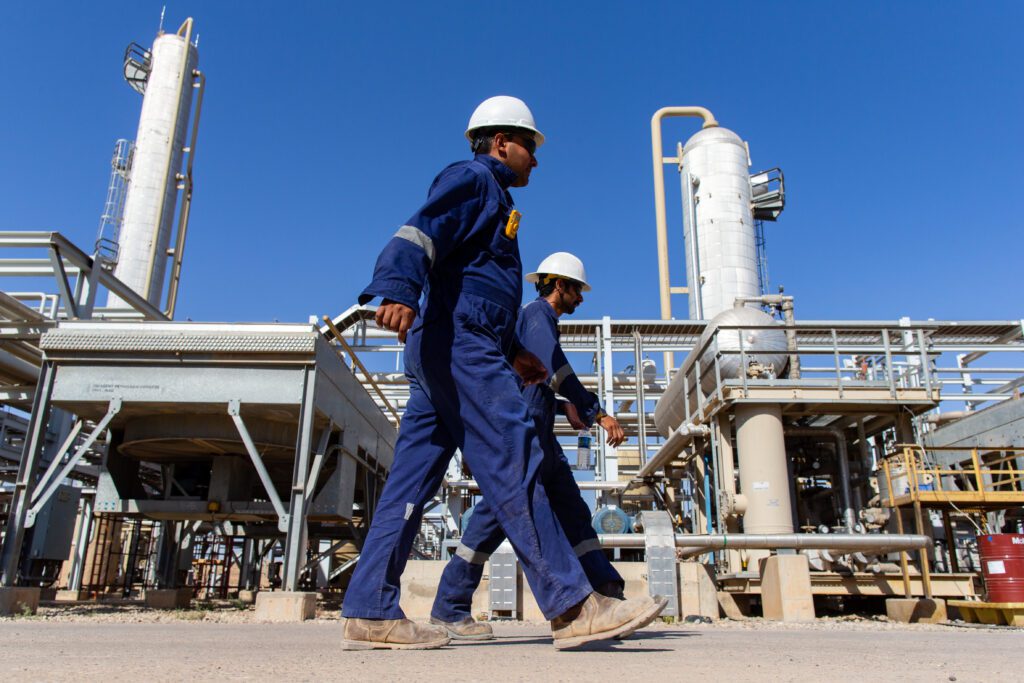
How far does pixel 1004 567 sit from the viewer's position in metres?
7.66

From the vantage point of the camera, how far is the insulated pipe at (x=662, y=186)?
24.2m

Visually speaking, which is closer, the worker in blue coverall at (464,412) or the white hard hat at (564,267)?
the worker in blue coverall at (464,412)

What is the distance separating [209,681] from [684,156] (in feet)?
70.3

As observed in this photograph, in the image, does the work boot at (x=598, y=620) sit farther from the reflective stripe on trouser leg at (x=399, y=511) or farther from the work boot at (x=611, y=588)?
the work boot at (x=611, y=588)

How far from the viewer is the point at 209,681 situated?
1.61 meters

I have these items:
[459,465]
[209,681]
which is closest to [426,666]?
[209,681]

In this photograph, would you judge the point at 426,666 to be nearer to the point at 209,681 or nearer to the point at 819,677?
the point at 209,681

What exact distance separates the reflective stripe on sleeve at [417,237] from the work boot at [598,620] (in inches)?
46.1

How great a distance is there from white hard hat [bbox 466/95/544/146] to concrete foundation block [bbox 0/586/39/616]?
6.41 metres

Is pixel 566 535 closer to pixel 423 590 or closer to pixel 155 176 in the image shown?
pixel 423 590

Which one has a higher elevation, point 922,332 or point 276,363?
point 922,332

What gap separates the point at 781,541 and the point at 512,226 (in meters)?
5.13

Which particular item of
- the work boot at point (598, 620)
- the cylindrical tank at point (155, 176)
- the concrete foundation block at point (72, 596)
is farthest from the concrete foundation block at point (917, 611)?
the cylindrical tank at point (155, 176)

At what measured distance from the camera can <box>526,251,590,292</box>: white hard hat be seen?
4.84 m
